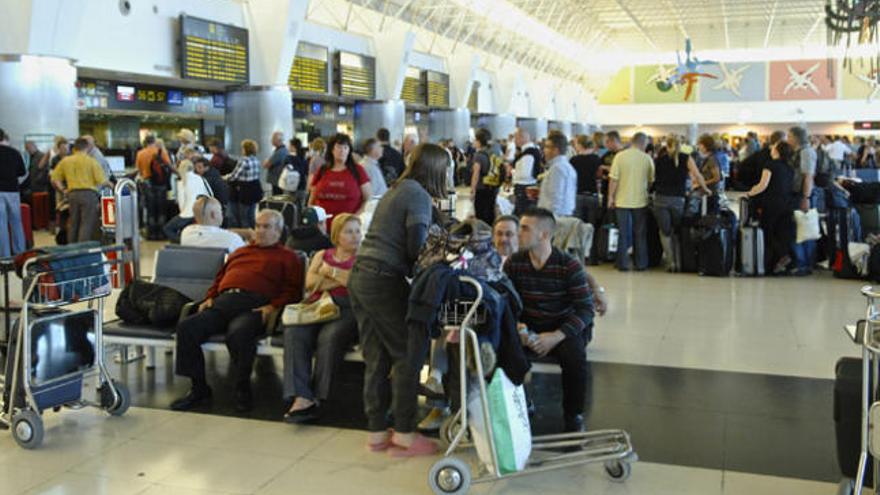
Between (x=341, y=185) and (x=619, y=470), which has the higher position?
(x=341, y=185)

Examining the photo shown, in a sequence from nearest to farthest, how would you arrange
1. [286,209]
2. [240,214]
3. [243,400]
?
1. [243,400]
2. [286,209]
3. [240,214]

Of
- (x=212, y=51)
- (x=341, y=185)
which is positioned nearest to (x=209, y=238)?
(x=341, y=185)

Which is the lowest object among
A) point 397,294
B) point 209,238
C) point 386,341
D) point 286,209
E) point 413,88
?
point 386,341

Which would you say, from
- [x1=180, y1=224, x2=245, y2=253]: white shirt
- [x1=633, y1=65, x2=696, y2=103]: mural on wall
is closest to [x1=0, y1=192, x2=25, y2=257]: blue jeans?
[x1=180, y1=224, x2=245, y2=253]: white shirt

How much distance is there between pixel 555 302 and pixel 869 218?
635 centimetres

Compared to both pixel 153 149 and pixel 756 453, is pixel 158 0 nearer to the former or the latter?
pixel 153 149

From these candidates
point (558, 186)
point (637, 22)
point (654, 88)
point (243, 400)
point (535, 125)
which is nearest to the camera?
point (243, 400)

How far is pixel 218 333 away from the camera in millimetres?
4906

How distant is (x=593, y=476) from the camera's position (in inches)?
148

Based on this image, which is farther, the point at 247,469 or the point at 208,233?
the point at 208,233

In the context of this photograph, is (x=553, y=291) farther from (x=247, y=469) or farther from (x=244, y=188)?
(x=244, y=188)

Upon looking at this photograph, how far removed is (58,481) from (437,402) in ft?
5.99

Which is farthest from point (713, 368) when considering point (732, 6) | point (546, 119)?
point (732, 6)

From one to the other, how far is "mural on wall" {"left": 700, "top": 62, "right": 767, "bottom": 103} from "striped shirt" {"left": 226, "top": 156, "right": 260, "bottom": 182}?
40371 millimetres
